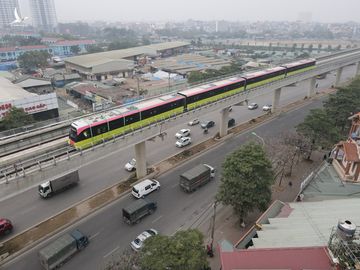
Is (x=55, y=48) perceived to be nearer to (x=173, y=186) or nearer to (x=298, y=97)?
(x=298, y=97)

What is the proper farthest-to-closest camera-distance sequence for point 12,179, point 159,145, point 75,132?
point 159,145
point 75,132
point 12,179

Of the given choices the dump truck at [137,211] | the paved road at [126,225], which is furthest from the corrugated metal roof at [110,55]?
the dump truck at [137,211]

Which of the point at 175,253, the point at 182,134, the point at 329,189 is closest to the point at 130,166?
the point at 182,134

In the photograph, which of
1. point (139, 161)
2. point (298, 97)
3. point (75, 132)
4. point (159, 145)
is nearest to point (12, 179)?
point (75, 132)

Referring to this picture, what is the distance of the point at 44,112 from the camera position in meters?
50.8

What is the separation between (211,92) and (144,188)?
61.9 feet

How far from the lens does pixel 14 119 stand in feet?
141

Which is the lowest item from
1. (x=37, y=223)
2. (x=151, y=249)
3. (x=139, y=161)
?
(x=37, y=223)

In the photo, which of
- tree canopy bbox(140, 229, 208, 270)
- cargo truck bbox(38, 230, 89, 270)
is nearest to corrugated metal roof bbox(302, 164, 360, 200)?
tree canopy bbox(140, 229, 208, 270)

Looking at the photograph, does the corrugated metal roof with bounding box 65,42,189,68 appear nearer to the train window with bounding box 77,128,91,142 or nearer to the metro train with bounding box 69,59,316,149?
the metro train with bounding box 69,59,316,149

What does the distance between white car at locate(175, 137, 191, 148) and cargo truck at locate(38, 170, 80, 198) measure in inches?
657

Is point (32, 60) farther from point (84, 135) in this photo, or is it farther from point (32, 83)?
point (84, 135)

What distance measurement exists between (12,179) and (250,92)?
3933cm

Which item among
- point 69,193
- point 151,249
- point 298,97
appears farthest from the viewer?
point 298,97
